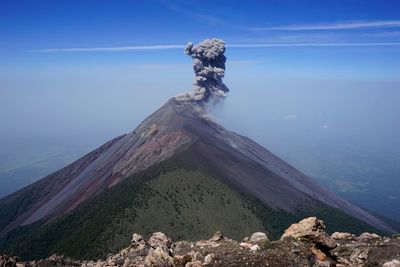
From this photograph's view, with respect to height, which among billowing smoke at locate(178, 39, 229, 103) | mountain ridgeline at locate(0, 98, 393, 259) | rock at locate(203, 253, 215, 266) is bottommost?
rock at locate(203, 253, 215, 266)

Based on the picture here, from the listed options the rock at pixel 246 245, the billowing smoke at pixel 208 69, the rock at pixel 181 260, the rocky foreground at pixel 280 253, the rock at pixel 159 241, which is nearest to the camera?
the rocky foreground at pixel 280 253

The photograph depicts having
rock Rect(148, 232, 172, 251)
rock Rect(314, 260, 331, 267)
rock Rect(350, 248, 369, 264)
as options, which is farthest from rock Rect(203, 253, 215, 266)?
rock Rect(350, 248, 369, 264)

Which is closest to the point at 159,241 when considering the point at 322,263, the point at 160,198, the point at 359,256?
the point at 322,263

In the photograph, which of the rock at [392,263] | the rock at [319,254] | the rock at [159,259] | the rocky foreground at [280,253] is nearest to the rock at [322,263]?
the rocky foreground at [280,253]

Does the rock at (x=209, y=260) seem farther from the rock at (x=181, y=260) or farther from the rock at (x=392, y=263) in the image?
the rock at (x=392, y=263)

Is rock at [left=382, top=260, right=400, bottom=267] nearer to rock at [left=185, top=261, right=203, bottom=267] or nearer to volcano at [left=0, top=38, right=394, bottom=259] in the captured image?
rock at [left=185, top=261, right=203, bottom=267]
